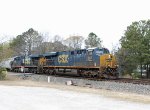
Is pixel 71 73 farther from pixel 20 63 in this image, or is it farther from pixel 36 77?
pixel 20 63

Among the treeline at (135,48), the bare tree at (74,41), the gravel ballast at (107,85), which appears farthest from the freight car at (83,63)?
the bare tree at (74,41)

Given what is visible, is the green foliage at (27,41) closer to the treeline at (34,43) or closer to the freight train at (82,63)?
the treeline at (34,43)

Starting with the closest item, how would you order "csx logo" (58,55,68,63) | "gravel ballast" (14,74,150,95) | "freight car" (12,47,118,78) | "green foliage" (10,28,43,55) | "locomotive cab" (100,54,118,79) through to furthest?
"gravel ballast" (14,74,150,95) → "locomotive cab" (100,54,118,79) → "freight car" (12,47,118,78) → "csx logo" (58,55,68,63) → "green foliage" (10,28,43,55)

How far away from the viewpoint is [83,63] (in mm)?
35969

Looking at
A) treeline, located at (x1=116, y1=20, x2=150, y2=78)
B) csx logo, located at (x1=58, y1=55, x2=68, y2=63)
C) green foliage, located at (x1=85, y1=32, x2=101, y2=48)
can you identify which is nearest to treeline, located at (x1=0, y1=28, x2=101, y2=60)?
green foliage, located at (x1=85, y1=32, x2=101, y2=48)

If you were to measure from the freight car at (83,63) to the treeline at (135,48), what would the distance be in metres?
12.0

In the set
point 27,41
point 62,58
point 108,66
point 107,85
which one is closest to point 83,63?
point 108,66

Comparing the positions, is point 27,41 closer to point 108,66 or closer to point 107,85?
point 108,66

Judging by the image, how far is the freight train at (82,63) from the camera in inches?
1334

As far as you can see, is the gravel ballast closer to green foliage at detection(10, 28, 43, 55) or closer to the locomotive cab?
the locomotive cab

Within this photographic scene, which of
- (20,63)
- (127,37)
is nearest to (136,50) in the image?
(127,37)

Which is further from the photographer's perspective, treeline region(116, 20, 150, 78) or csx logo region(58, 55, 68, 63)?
treeline region(116, 20, 150, 78)

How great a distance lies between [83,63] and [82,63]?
0.70ft

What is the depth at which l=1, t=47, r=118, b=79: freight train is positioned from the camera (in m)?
33.9
